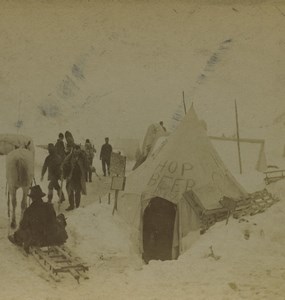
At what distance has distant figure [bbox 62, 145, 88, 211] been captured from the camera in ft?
15.3

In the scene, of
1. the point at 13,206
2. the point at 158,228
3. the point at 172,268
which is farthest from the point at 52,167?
the point at 172,268

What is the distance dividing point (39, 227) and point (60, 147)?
61 cm

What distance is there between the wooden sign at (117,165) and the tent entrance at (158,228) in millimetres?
310

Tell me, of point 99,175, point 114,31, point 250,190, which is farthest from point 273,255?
point 114,31

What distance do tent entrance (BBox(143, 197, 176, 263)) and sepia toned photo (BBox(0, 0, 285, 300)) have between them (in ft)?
0.03

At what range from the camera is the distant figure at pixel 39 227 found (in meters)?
4.43

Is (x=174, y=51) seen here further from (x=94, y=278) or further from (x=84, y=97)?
(x=94, y=278)

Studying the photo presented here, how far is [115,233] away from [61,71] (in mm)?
1279

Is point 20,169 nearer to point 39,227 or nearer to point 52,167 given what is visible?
point 52,167

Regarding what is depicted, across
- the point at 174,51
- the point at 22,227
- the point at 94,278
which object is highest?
the point at 174,51

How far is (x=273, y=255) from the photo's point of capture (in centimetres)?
443

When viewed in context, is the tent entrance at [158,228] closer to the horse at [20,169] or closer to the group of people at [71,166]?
the group of people at [71,166]

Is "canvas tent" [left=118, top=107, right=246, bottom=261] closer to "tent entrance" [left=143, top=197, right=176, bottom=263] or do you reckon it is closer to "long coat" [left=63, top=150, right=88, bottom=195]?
"tent entrance" [left=143, top=197, right=176, bottom=263]

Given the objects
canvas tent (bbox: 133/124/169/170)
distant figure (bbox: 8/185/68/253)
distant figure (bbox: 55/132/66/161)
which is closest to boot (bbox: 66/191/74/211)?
distant figure (bbox: 8/185/68/253)
